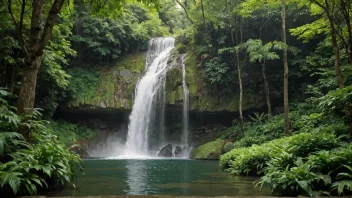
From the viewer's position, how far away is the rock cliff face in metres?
22.4

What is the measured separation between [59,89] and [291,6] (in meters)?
16.9

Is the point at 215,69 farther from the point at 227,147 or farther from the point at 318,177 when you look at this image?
the point at 318,177

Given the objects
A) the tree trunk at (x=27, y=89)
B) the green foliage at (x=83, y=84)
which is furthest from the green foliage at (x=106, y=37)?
the tree trunk at (x=27, y=89)

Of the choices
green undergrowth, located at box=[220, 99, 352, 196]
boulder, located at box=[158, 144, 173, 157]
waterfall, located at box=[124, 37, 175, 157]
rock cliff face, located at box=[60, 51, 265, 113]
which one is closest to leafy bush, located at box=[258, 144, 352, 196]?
green undergrowth, located at box=[220, 99, 352, 196]

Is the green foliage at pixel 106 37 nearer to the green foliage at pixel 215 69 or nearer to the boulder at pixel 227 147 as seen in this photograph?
the green foliage at pixel 215 69

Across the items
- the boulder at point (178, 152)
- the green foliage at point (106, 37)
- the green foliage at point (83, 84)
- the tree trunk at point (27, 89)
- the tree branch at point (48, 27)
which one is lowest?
the boulder at point (178, 152)

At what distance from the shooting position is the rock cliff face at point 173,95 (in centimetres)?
2238

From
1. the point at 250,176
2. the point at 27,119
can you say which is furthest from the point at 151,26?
the point at 27,119

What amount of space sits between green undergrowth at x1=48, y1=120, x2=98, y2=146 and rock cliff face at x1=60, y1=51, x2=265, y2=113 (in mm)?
1365

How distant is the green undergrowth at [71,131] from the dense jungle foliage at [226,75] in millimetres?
103

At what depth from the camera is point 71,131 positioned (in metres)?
23.7

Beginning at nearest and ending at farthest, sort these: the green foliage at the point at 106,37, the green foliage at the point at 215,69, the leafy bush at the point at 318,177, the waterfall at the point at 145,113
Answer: the leafy bush at the point at 318,177 < the green foliage at the point at 215,69 < the waterfall at the point at 145,113 < the green foliage at the point at 106,37

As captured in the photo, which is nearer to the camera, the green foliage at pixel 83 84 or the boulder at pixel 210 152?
the boulder at pixel 210 152

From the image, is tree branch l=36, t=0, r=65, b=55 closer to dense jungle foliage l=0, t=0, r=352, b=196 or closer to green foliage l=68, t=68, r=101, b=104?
dense jungle foliage l=0, t=0, r=352, b=196
